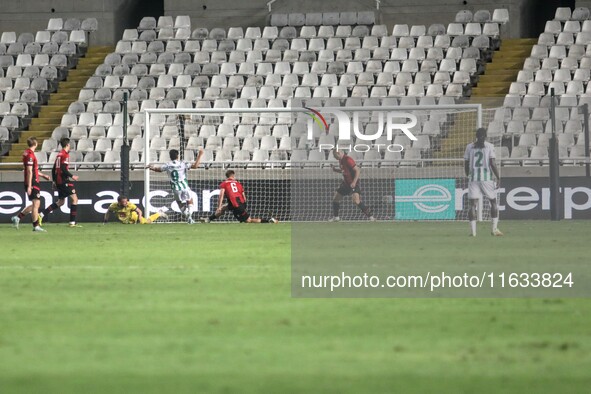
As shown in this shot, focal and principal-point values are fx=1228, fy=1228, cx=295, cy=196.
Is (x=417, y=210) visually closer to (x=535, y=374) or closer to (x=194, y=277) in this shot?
(x=194, y=277)

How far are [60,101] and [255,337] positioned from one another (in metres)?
27.3

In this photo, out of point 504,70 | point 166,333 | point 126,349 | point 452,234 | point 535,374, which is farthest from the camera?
point 504,70

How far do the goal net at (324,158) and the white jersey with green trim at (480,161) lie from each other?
21.2 feet

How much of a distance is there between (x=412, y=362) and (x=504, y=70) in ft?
87.3

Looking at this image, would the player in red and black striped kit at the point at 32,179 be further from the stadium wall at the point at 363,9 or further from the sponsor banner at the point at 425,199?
the stadium wall at the point at 363,9

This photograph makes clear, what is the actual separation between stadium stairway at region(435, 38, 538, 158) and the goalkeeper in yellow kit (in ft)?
22.2

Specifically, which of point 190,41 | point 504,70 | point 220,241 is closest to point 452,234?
point 220,241

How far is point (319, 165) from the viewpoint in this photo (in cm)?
2756

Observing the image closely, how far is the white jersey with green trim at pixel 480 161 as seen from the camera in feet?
62.1

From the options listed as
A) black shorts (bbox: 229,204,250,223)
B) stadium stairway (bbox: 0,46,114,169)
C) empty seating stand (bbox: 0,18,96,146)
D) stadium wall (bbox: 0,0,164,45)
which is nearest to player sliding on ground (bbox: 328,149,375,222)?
black shorts (bbox: 229,204,250,223)

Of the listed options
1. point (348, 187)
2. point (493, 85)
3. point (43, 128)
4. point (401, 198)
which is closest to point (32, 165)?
point (348, 187)

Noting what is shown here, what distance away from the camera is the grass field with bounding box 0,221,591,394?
5734 mm

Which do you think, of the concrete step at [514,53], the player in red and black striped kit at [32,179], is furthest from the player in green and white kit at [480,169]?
the concrete step at [514,53]

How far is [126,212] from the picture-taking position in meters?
26.9
